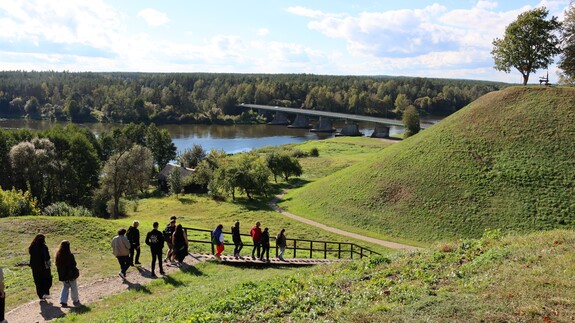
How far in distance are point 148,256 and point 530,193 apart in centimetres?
3078

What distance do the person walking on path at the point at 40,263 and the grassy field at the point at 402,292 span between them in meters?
1.82

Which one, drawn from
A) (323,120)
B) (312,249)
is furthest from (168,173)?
(323,120)

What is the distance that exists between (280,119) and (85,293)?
150679 mm

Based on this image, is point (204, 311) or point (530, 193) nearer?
point (204, 311)

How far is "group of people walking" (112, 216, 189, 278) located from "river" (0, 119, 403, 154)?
83.5 meters

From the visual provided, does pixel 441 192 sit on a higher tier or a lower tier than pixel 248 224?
higher

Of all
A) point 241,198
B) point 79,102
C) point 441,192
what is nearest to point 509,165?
point 441,192

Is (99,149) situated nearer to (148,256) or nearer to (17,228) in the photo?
(17,228)

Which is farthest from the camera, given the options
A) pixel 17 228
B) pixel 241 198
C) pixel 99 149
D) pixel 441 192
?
pixel 99 149

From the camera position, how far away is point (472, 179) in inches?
1521

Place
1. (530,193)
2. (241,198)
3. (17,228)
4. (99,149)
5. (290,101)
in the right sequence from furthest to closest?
(290,101)
(99,149)
(241,198)
(530,193)
(17,228)

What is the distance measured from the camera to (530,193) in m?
35.7

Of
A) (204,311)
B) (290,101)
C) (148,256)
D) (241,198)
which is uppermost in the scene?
(290,101)

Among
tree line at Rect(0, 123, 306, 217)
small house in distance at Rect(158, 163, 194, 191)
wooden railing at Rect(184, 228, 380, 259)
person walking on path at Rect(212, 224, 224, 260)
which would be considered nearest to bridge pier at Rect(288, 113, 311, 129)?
tree line at Rect(0, 123, 306, 217)
